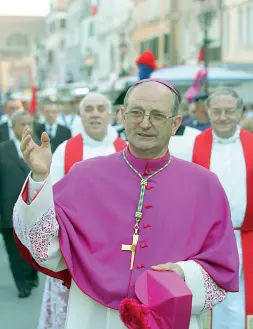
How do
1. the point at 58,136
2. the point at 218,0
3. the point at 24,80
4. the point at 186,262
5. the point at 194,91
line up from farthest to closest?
the point at 24,80 → the point at 218,0 → the point at 194,91 → the point at 58,136 → the point at 186,262

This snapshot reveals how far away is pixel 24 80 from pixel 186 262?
11143 cm

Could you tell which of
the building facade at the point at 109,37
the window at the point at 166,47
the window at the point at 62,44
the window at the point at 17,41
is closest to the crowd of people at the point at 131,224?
the window at the point at 166,47

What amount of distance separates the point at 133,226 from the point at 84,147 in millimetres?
3138

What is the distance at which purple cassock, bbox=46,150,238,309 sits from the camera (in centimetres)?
382

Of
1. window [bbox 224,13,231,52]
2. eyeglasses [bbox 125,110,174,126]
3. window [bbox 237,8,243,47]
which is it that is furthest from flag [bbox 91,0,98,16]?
eyeglasses [bbox 125,110,174,126]

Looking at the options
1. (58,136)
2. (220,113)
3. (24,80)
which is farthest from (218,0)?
(24,80)

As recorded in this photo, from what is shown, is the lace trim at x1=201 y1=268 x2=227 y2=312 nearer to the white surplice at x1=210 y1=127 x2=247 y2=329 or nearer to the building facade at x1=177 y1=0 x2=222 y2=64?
the white surplice at x1=210 y1=127 x2=247 y2=329

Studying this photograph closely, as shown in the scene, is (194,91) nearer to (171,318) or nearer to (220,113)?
(220,113)

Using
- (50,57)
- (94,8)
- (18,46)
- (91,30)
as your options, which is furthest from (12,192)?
(18,46)

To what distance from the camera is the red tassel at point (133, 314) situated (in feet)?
11.7

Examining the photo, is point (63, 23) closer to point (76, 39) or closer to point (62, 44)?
point (62, 44)

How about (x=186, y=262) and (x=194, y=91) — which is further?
(x=194, y=91)

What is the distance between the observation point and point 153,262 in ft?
12.6

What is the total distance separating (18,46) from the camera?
123812mm
